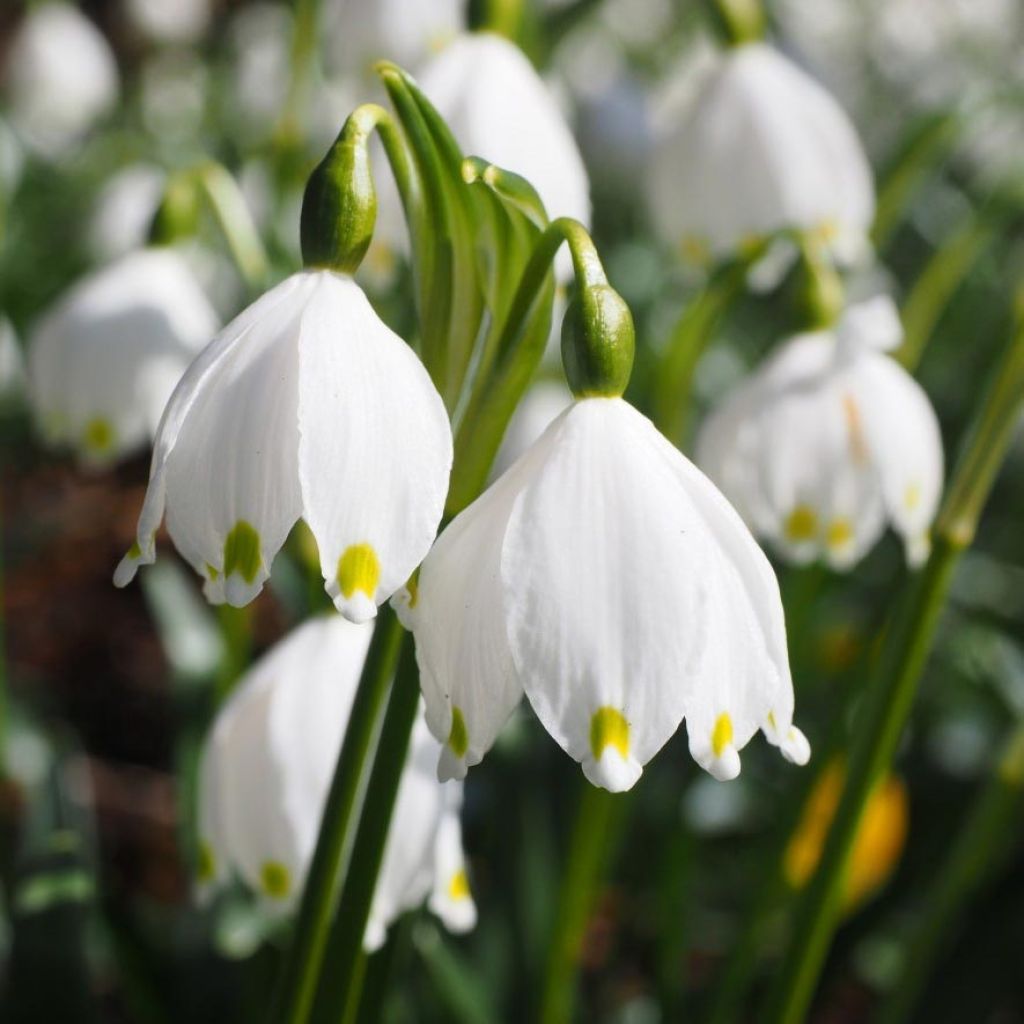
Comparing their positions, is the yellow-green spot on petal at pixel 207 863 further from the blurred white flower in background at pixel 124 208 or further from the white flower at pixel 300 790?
the blurred white flower in background at pixel 124 208

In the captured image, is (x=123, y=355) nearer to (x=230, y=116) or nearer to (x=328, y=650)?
(x=328, y=650)

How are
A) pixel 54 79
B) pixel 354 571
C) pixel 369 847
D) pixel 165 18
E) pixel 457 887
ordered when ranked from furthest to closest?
1. pixel 165 18
2. pixel 54 79
3. pixel 457 887
4. pixel 369 847
5. pixel 354 571

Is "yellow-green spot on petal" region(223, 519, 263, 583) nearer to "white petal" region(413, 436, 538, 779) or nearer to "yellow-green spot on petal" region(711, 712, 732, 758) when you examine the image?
"white petal" region(413, 436, 538, 779)

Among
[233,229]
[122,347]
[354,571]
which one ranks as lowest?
[122,347]

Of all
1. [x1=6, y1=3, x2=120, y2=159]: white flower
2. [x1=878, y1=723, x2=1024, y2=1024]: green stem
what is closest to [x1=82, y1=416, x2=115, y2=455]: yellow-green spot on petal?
[x1=878, y1=723, x2=1024, y2=1024]: green stem

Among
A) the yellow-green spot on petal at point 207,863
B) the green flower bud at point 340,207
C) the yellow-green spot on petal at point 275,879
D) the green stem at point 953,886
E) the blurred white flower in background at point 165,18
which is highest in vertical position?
the green flower bud at point 340,207

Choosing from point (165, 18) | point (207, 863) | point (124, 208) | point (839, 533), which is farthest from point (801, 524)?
point (165, 18)

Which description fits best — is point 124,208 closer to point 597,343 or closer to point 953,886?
point 953,886

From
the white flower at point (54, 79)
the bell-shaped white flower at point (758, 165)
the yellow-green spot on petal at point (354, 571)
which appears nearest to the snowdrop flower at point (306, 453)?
the yellow-green spot on petal at point (354, 571)
